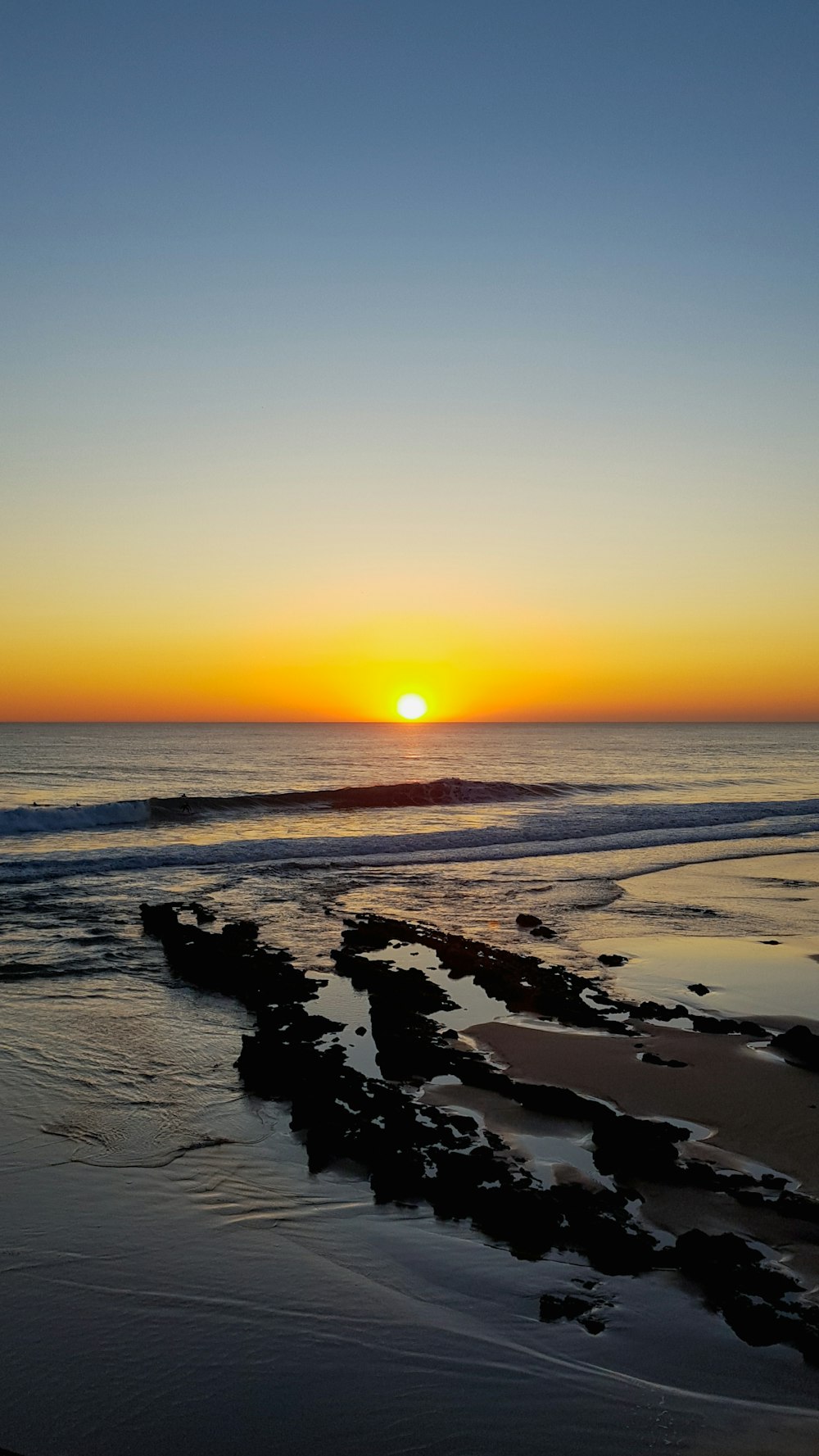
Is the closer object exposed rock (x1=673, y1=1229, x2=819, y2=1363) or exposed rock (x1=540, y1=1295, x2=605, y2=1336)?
exposed rock (x1=673, y1=1229, x2=819, y2=1363)

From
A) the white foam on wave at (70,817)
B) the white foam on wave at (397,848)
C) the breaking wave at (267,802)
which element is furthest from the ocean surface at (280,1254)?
the breaking wave at (267,802)

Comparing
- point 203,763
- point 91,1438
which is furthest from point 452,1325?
point 203,763

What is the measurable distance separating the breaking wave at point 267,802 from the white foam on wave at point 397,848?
9676mm

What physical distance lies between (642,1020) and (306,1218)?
6.52m

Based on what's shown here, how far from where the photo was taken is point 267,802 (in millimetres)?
48750

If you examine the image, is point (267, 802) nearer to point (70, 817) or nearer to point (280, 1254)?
point (70, 817)

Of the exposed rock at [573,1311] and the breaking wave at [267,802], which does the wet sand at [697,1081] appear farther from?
the breaking wave at [267,802]

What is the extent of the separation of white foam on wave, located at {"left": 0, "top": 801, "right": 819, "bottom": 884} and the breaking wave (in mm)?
9676

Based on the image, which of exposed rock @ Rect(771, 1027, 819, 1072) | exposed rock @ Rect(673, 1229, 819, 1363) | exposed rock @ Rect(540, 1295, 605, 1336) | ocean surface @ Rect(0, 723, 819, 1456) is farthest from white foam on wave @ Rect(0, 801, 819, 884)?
exposed rock @ Rect(673, 1229, 819, 1363)

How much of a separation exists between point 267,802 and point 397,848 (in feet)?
56.3

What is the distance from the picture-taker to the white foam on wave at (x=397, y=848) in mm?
28359

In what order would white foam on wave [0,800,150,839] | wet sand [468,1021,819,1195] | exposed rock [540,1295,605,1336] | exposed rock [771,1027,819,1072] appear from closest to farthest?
exposed rock [540,1295,605,1336] → wet sand [468,1021,819,1195] → exposed rock [771,1027,819,1072] → white foam on wave [0,800,150,839]

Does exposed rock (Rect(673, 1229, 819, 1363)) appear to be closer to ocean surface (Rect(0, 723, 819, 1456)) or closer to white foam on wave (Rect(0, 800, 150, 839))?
ocean surface (Rect(0, 723, 819, 1456))

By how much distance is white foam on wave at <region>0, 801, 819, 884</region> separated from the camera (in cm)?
2836
